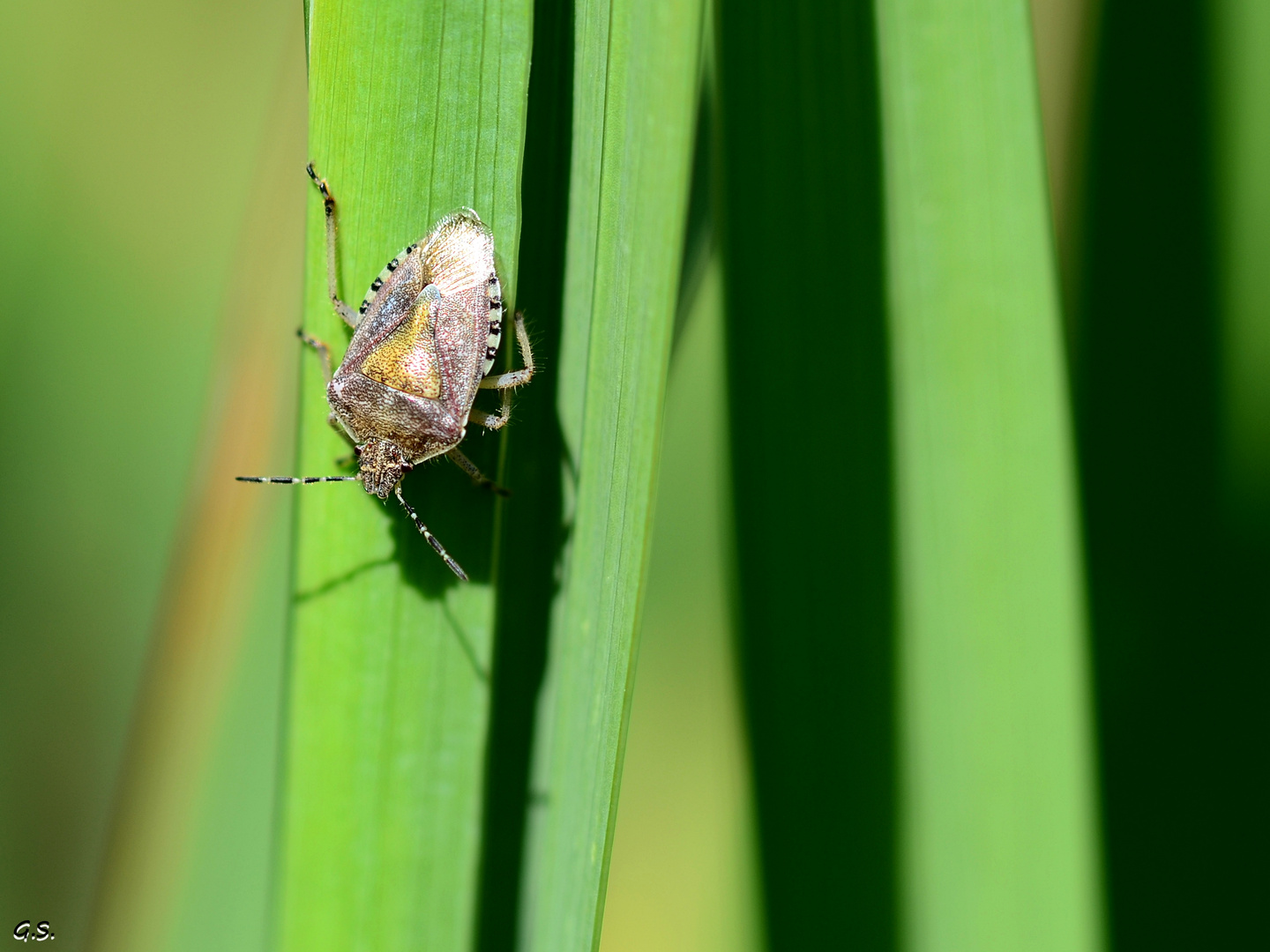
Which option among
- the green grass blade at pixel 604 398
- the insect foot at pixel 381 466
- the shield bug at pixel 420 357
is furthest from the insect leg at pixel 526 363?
the insect foot at pixel 381 466

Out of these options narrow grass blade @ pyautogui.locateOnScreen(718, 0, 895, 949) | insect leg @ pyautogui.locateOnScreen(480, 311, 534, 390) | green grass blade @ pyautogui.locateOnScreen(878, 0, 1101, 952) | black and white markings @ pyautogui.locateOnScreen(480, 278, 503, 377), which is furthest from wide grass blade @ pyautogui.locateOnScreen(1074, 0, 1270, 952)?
black and white markings @ pyautogui.locateOnScreen(480, 278, 503, 377)

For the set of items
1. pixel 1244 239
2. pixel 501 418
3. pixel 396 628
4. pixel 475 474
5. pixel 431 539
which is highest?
pixel 1244 239

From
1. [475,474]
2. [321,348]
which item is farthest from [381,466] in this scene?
[321,348]

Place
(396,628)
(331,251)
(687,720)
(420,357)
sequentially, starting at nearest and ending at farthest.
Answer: (396,628) → (331,251) → (420,357) → (687,720)

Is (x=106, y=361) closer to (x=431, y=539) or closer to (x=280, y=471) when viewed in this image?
(x=280, y=471)

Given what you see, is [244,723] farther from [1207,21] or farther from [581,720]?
[1207,21]

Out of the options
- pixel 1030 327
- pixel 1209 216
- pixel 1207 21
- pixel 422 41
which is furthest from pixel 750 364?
pixel 1207 21
